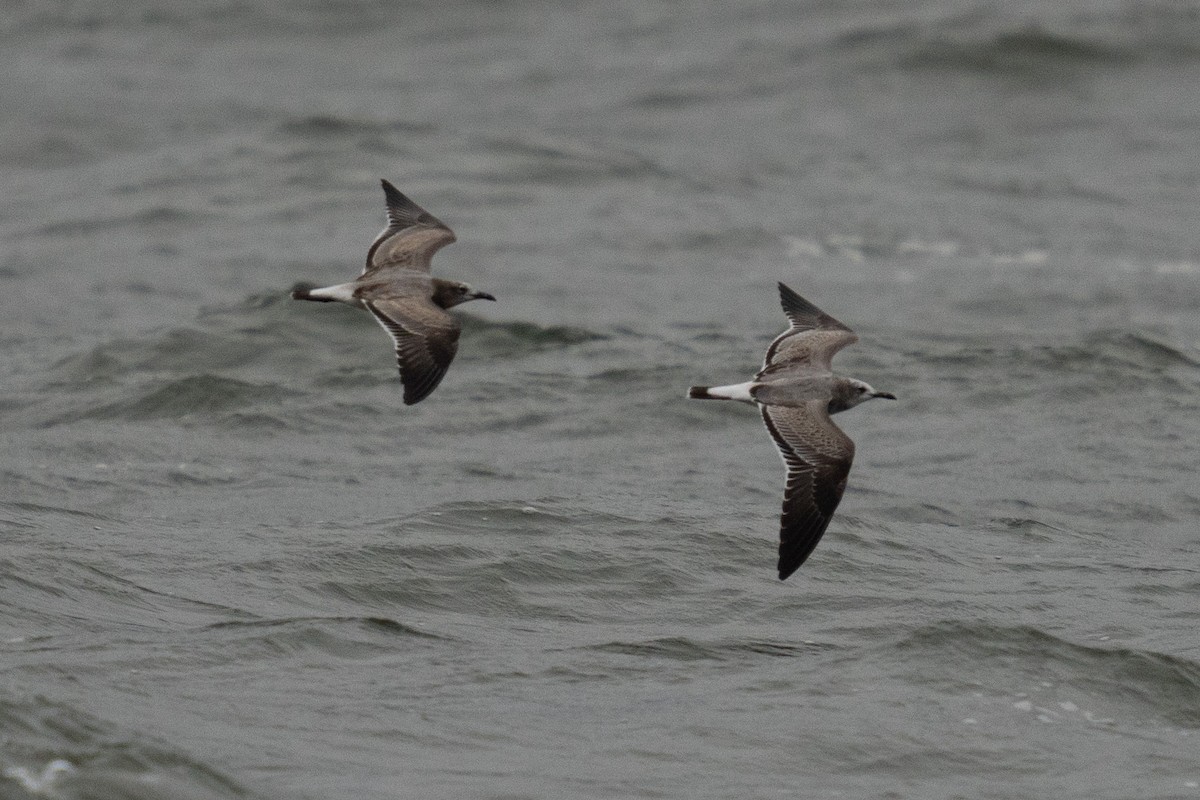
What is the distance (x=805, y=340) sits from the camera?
40.0 feet

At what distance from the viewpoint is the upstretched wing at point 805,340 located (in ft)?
39.2

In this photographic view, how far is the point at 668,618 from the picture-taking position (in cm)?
1114

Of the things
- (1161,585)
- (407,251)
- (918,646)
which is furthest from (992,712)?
(407,251)

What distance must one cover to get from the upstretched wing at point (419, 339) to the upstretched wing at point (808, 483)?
1.97 metres

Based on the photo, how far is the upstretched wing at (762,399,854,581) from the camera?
1087 centimetres

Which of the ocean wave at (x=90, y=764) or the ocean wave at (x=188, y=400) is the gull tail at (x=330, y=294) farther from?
the ocean wave at (x=90, y=764)

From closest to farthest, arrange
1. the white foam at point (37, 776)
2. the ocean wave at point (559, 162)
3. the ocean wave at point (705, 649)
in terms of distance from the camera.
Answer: the white foam at point (37, 776) → the ocean wave at point (705, 649) → the ocean wave at point (559, 162)

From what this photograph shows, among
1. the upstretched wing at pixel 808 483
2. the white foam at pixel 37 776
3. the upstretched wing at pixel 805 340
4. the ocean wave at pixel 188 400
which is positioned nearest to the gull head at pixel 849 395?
the upstretched wing at pixel 805 340

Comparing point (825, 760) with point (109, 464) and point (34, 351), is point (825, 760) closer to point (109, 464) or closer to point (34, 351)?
point (109, 464)

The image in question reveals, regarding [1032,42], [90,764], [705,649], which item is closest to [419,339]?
[705,649]

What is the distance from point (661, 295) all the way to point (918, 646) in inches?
369

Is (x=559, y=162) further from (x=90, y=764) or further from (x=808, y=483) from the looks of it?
(x=90, y=764)

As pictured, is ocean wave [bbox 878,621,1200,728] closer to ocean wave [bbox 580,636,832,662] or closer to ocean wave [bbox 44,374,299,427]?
ocean wave [bbox 580,636,832,662]

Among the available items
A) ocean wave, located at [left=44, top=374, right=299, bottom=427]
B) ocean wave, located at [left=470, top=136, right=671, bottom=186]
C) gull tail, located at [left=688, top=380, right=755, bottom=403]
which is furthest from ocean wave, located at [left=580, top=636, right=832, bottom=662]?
ocean wave, located at [left=470, top=136, right=671, bottom=186]
